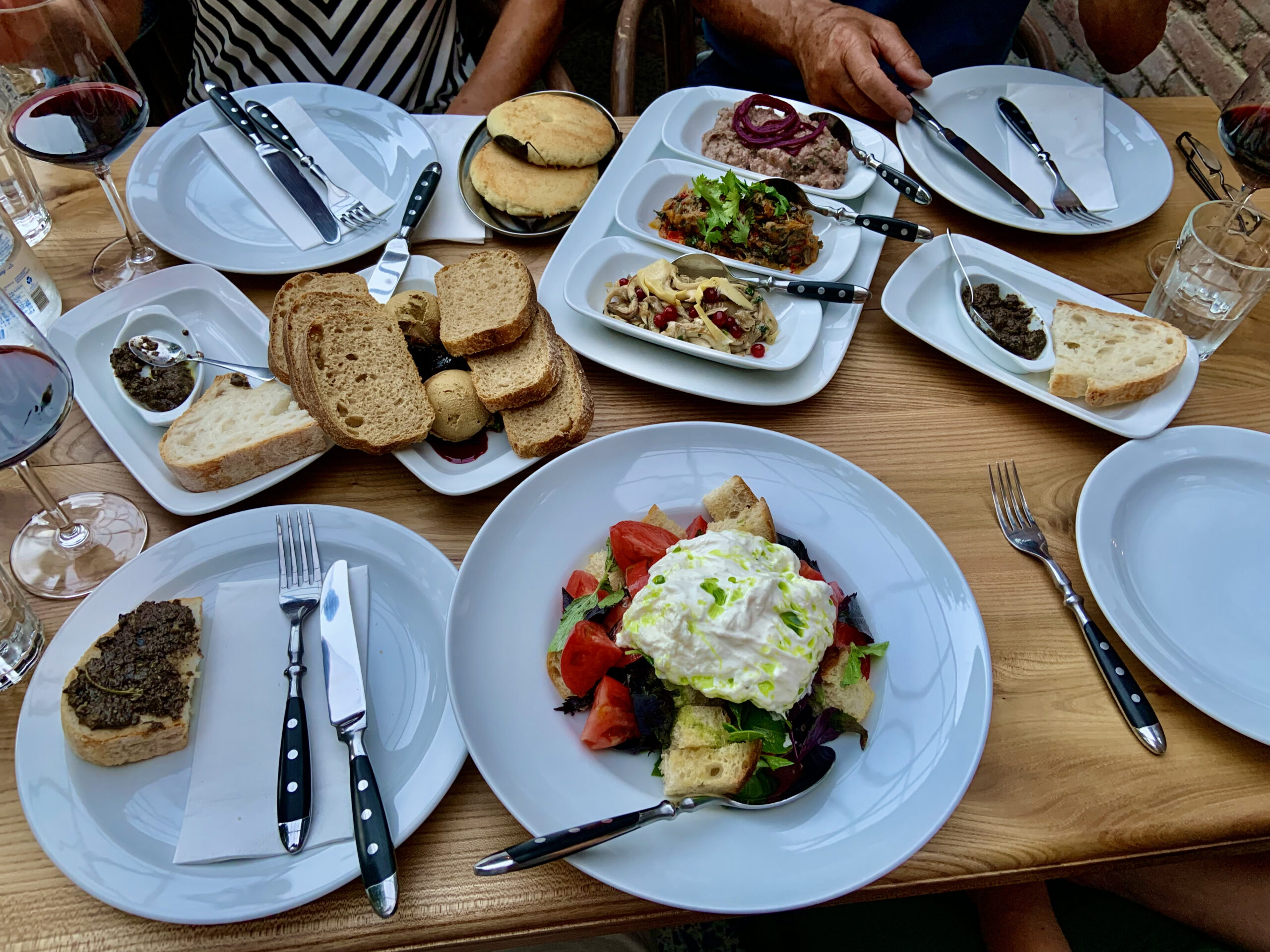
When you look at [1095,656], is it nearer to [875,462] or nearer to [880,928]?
[875,462]

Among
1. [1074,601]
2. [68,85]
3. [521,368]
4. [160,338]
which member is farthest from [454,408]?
[1074,601]

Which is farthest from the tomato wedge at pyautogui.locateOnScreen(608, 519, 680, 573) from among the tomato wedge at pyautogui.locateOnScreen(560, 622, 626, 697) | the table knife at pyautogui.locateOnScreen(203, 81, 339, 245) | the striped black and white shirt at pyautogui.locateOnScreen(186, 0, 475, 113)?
the striped black and white shirt at pyautogui.locateOnScreen(186, 0, 475, 113)

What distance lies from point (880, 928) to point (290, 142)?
204 cm

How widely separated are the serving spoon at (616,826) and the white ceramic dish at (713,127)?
1.27 m

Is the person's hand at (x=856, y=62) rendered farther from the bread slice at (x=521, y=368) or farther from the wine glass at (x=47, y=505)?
the wine glass at (x=47, y=505)

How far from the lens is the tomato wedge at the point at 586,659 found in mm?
1096

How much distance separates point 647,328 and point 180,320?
88 centimetres

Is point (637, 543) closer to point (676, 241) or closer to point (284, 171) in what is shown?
point (676, 241)

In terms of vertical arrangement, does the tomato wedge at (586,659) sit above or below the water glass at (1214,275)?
below

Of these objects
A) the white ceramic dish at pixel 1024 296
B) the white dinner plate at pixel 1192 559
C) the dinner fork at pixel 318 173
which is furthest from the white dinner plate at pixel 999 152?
the dinner fork at pixel 318 173

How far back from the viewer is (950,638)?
1.16 meters

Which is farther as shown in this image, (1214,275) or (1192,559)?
(1214,275)

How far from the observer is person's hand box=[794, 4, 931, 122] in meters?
1.96

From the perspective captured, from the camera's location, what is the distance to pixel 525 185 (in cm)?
176
